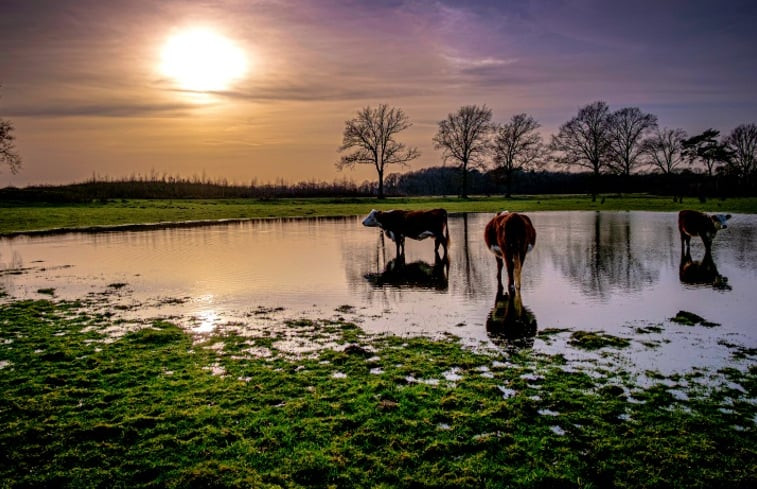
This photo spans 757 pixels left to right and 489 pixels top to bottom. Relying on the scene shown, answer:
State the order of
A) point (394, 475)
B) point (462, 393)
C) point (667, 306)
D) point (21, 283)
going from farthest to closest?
1. point (21, 283)
2. point (667, 306)
3. point (462, 393)
4. point (394, 475)

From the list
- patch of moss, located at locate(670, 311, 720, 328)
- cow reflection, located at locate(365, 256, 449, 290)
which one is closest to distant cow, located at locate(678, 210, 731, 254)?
cow reflection, located at locate(365, 256, 449, 290)

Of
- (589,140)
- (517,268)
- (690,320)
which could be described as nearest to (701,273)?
(690,320)

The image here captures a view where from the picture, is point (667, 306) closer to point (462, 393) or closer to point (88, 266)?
point (462, 393)

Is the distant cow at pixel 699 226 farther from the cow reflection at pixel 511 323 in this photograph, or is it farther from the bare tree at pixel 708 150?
the bare tree at pixel 708 150

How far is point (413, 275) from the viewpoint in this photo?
13.3 meters

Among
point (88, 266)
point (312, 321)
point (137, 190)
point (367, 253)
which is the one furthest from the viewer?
point (137, 190)

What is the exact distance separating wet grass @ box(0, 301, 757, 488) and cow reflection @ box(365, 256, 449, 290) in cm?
508

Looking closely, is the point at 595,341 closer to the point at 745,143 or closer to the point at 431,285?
the point at 431,285

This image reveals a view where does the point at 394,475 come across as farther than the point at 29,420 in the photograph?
No

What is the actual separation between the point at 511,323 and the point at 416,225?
9773 millimetres

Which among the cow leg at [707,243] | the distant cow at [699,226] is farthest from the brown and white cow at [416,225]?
the cow leg at [707,243]

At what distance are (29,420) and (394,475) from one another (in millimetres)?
3734

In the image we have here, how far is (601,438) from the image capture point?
422cm

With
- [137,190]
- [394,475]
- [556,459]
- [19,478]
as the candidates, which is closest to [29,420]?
[19,478]
